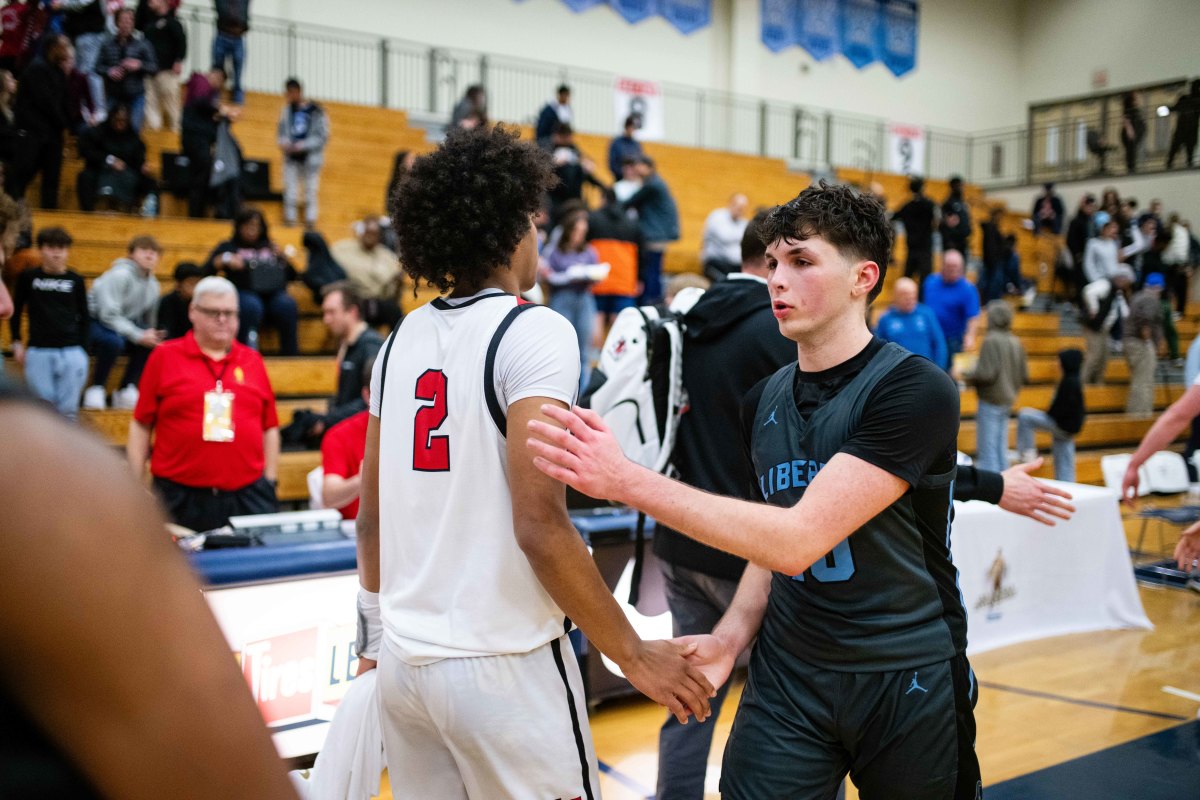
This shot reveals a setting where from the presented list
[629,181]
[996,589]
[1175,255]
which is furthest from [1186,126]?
[996,589]

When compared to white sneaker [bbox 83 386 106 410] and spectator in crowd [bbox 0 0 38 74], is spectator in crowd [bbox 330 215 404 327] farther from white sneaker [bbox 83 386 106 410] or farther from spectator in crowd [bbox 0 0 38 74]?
spectator in crowd [bbox 0 0 38 74]

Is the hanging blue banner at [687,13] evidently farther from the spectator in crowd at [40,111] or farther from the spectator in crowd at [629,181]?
the spectator in crowd at [40,111]

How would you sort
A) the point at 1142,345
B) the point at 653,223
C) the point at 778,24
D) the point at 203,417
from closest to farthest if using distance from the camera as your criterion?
1. the point at 203,417
2. the point at 653,223
3. the point at 1142,345
4. the point at 778,24

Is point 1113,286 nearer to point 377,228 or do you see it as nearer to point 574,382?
point 377,228

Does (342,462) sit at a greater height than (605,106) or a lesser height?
lesser

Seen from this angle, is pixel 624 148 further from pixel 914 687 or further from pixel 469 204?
pixel 914 687

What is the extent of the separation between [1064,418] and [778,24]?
13251 millimetres

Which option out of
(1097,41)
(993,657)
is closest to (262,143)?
(993,657)

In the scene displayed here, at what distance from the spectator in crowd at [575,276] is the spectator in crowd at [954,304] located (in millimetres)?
4157

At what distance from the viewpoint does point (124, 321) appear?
25.4 ft

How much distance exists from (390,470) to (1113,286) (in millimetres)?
14914

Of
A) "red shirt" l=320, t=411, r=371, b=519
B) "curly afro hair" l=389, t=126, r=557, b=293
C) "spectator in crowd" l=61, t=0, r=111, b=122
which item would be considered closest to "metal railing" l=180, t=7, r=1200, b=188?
"spectator in crowd" l=61, t=0, r=111, b=122

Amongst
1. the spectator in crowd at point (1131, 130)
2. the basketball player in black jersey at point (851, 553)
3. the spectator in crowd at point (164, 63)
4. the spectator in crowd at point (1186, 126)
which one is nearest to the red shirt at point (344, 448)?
the basketball player in black jersey at point (851, 553)

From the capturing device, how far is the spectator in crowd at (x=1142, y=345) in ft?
44.2
